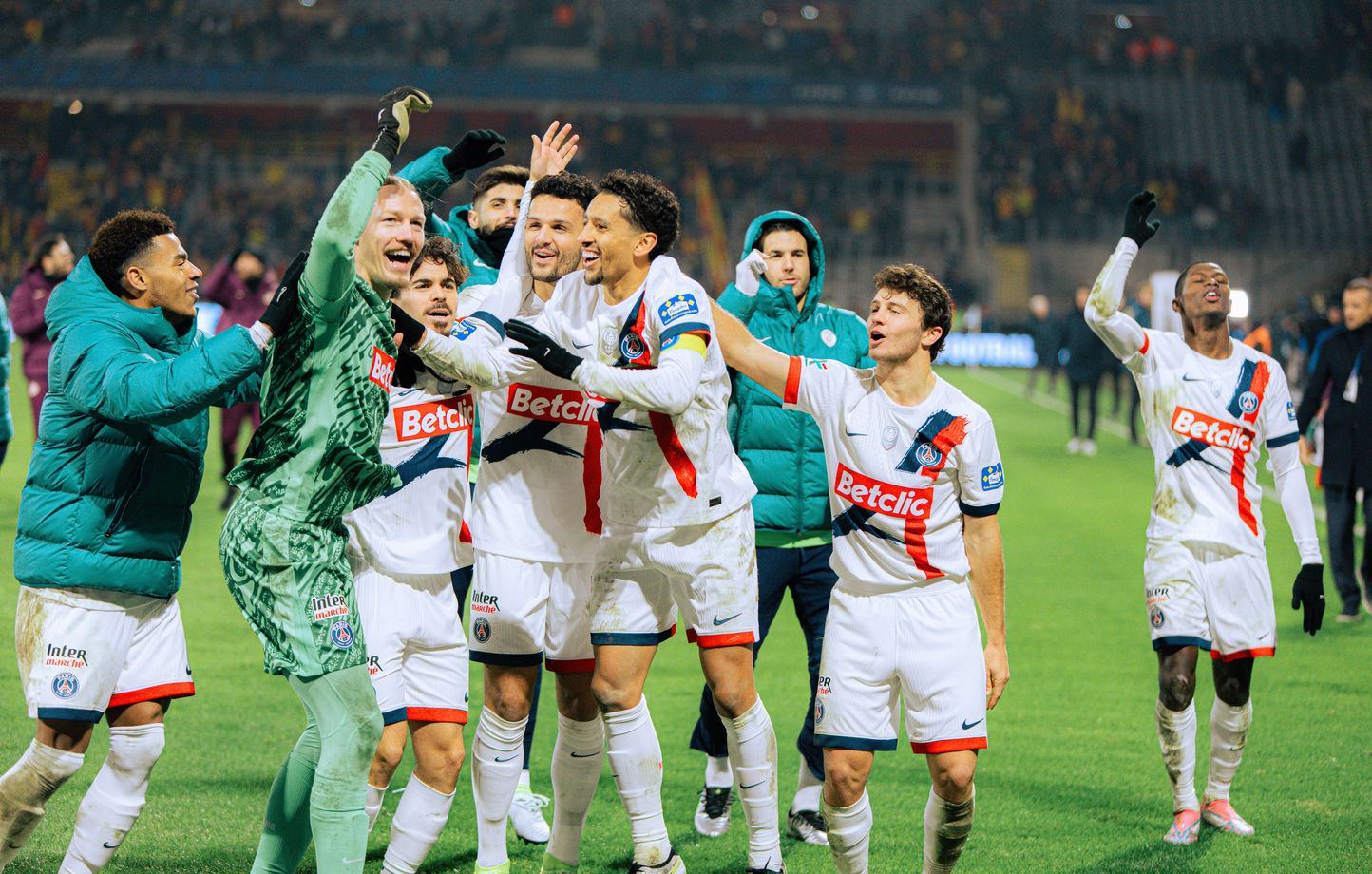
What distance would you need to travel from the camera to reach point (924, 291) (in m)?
4.76

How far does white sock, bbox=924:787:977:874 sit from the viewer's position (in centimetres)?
462

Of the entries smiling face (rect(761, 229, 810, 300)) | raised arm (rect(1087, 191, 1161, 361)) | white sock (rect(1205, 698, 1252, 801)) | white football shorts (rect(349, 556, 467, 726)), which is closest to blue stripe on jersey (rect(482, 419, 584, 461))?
white football shorts (rect(349, 556, 467, 726))

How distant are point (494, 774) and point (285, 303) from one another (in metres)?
1.88

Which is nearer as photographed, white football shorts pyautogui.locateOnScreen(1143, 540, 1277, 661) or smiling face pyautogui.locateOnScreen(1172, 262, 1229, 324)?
white football shorts pyautogui.locateOnScreen(1143, 540, 1277, 661)

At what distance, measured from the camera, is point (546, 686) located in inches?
339

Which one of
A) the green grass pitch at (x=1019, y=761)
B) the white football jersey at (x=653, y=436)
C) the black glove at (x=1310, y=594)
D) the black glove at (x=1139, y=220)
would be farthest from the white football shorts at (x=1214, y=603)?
the white football jersey at (x=653, y=436)

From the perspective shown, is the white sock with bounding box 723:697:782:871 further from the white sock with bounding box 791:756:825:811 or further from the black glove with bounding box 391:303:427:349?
the black glove with bounding box 391:303:427:349

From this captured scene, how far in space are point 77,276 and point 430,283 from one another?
1.18 meters

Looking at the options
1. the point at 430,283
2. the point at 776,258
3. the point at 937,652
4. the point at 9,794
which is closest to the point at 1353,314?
the point at 776,258

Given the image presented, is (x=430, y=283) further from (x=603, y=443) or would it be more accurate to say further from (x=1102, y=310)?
(x=1102, y=310)

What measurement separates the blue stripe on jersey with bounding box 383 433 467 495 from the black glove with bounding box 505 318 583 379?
0.89 meters

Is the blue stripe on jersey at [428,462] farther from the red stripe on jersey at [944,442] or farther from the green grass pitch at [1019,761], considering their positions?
the red stripe on jersey at [944,442]

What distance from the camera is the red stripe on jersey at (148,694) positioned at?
173 inches

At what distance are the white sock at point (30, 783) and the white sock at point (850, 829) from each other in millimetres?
2382
